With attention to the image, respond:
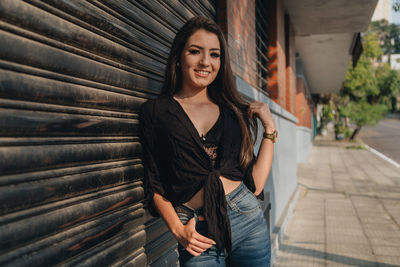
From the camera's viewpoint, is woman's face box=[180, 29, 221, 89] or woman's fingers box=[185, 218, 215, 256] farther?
woman's face box=[180, 29, 221, 89]

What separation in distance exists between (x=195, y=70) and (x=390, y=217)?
584cm

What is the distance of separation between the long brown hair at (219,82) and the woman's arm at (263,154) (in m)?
0.07

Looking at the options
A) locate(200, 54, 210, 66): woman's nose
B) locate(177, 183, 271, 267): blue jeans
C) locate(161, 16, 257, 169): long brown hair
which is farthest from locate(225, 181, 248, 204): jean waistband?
locate(200, 54, 210, 66): woman's nose

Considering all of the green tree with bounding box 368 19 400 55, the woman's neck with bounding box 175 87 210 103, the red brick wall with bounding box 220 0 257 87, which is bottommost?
the woman's neck with bounding box 175 87 210 103

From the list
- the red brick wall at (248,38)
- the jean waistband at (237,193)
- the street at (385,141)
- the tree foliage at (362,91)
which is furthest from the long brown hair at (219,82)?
the tree foliage at (362,91)

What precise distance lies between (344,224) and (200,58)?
5078 mm

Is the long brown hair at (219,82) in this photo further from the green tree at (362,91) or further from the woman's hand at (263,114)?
the green tree at (362,91)

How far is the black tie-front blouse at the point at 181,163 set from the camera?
1.68m

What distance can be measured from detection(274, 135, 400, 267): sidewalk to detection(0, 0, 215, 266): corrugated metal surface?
3.05 metres

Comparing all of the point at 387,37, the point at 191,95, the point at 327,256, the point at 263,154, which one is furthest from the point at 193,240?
the point at 387,37

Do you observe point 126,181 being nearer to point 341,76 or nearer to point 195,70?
point 195,70

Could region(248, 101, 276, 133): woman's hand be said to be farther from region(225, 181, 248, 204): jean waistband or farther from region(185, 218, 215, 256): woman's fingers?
region(185, 218, 215, 256): woman's fingers

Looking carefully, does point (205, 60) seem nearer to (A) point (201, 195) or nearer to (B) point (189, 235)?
(A) point (201, 195)

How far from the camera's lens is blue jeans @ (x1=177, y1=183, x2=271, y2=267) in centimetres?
172
